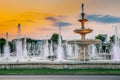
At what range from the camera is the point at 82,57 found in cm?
3775

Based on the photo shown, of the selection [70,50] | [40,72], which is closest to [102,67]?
[40,72]

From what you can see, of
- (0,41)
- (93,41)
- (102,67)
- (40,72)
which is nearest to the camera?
(40,72)

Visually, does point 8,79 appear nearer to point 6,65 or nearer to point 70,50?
point 6,65

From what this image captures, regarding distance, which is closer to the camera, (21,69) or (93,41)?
(21,69)

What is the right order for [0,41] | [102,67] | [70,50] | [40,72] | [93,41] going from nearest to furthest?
1. [40,72]
2. [102,67]
3. [93,41]
4. [70,50]
5. [0,41]

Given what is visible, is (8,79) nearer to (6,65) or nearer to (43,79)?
(43,79)

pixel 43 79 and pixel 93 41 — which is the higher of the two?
pixel 93 41

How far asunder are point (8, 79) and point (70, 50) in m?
38.1

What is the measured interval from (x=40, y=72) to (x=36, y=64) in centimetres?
297

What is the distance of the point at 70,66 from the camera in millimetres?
28484

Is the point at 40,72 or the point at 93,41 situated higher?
the point at 93,41

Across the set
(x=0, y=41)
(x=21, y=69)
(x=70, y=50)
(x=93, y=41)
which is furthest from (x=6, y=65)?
(x=0, y=41)

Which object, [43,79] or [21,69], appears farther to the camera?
[21,69]

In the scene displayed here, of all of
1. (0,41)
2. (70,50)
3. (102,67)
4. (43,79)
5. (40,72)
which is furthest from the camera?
(0,41)
